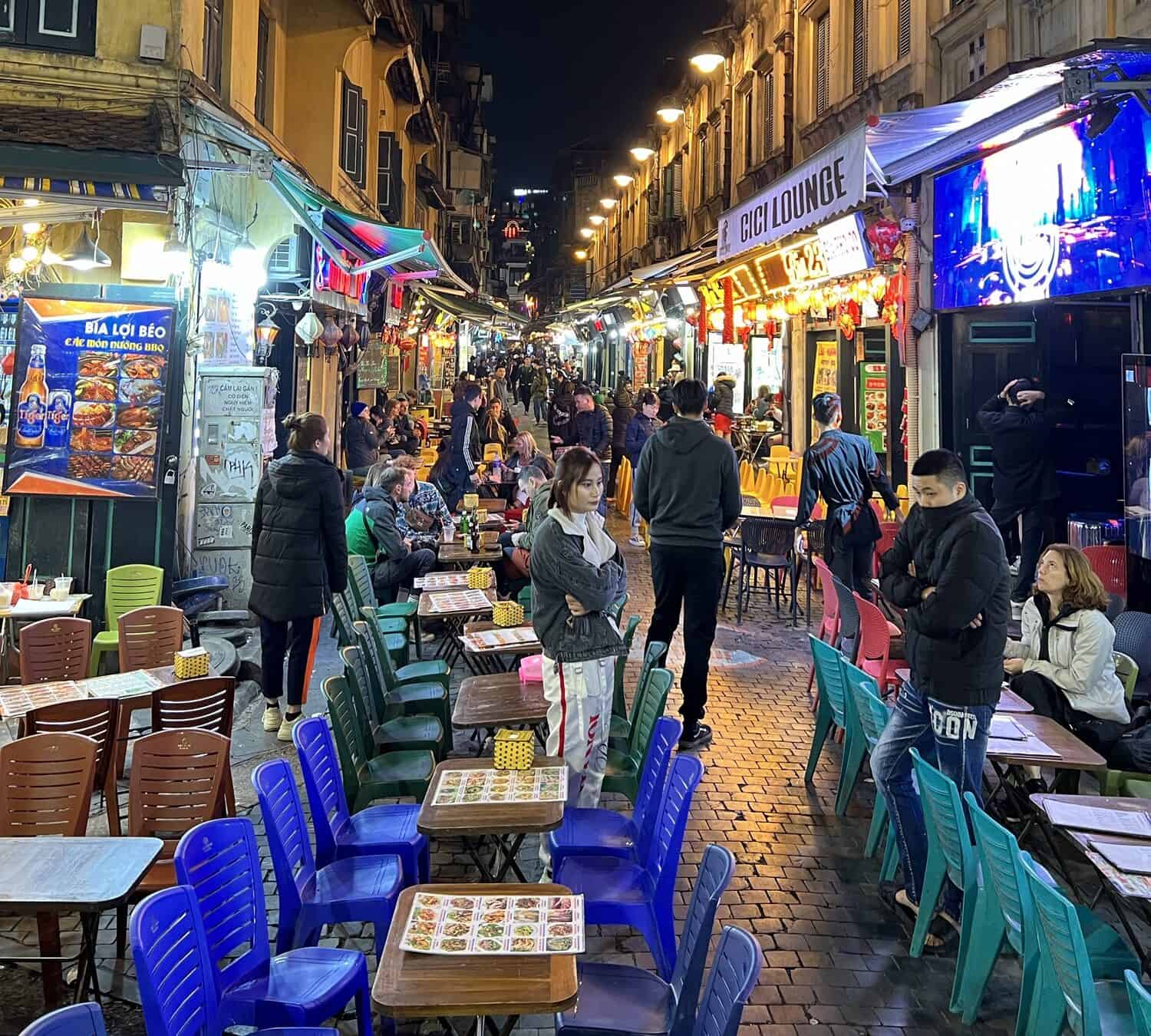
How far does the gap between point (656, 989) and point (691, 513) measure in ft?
12.4

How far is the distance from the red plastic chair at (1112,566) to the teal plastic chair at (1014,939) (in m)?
5.30

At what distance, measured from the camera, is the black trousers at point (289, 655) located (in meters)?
7.24

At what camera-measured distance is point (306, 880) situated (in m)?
4.09

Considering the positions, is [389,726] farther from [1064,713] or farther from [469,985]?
[1064,713]

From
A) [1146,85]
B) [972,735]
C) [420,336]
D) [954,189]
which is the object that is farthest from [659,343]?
[972,735]

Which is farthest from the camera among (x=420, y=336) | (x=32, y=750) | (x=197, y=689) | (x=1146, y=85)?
(x=420, y=336)

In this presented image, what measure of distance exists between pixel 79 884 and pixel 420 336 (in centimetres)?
2879

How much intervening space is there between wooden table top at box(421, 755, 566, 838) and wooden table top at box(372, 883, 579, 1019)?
75 centimetres

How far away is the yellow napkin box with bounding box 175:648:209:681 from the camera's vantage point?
5660mm

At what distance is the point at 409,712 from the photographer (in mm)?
6418

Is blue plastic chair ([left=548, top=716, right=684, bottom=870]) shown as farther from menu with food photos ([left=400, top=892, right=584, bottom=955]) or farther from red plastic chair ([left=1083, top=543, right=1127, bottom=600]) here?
red plastic chair ([left=1083, top=543, right=1127, bottom=600])

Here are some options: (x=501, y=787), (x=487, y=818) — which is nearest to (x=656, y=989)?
(x=487, y=818)

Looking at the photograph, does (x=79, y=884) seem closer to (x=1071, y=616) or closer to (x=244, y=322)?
(x=1071, y=616)

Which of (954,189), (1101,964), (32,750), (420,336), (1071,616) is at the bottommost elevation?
(1101,964)
